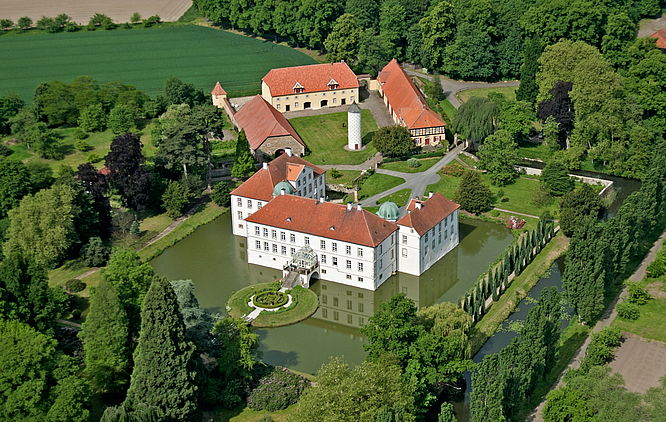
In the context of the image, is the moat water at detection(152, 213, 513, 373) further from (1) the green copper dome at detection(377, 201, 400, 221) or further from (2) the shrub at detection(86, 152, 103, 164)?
(2) the shrub at detection(86, 152, 103, 164)

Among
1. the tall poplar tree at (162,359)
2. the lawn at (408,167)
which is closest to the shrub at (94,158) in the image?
the lawn at (408,167)

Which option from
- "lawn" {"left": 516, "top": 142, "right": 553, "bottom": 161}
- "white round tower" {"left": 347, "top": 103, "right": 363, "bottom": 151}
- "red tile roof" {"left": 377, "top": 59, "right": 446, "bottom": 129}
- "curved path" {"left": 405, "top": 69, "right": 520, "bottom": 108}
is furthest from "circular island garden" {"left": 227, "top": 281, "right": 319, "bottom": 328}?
"curved path" {"left": 405, "top": 69, "right": 520, "bottom": 108}

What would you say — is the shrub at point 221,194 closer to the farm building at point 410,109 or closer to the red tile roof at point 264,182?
the red tile roof at point 264,182

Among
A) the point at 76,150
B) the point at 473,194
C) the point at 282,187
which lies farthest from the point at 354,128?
the point at 76,150

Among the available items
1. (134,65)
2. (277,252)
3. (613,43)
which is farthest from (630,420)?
(134,65)

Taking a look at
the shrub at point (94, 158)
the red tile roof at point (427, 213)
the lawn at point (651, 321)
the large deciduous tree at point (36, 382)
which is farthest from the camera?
the shrub at point (94, 158)

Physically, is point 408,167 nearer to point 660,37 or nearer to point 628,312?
point 628,312
